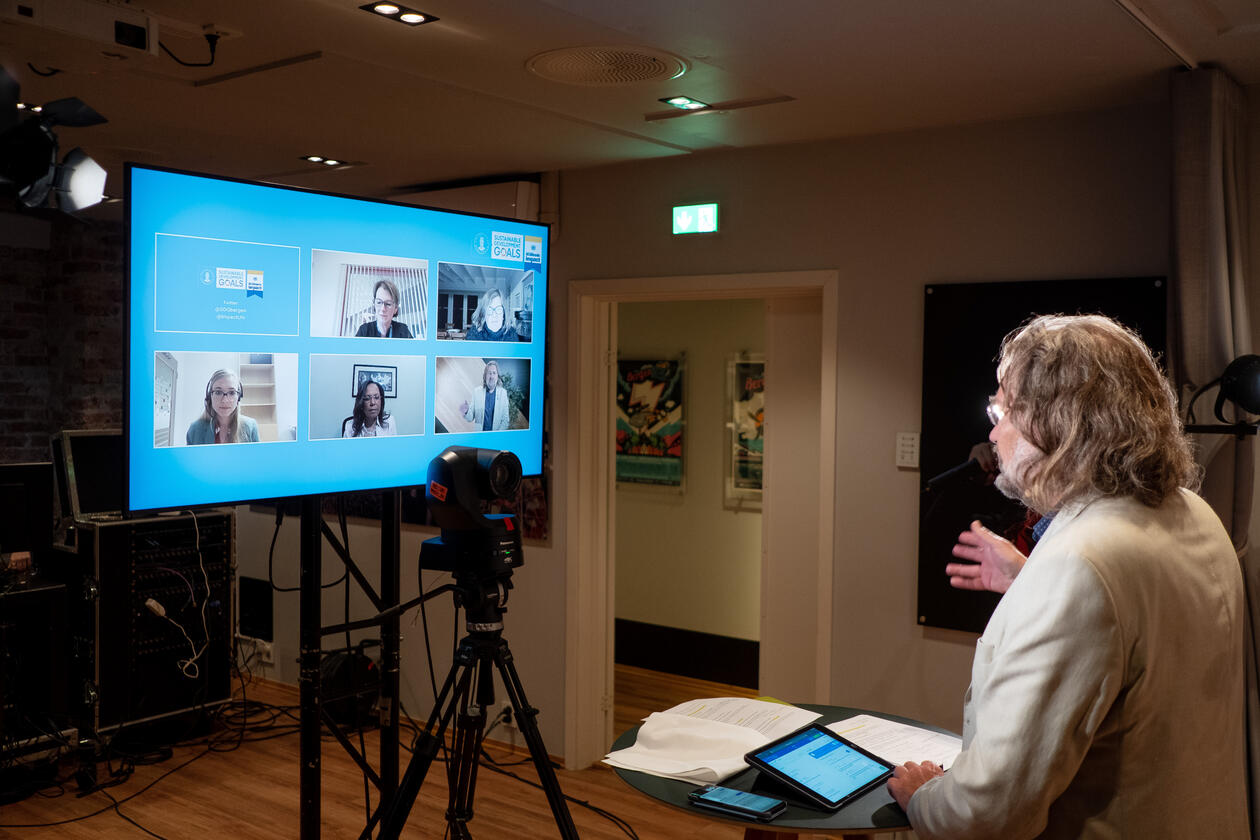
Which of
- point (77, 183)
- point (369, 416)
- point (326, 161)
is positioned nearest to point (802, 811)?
point (369, 416)

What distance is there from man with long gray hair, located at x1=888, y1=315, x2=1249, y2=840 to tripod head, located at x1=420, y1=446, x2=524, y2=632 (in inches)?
40.6

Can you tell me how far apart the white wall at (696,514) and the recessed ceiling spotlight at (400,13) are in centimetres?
306

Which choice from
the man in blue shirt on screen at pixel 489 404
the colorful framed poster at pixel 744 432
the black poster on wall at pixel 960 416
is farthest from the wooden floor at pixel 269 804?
the colorful framed poster at pixel 744 432

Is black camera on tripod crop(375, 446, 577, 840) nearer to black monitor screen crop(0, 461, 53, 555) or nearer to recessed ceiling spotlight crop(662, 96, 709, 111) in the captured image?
recessed ceiling spotlight crop(662, 96, 709, 111)

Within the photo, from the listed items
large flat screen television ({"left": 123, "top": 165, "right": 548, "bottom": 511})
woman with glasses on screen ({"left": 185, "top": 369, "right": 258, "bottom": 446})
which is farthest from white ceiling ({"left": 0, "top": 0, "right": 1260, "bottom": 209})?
woman with glasses on screen ({"left": 185, "top": 369, "right": 258, "bottom": 446})

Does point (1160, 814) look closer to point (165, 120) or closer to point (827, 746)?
point (827, 746)

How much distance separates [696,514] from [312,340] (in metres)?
3.46

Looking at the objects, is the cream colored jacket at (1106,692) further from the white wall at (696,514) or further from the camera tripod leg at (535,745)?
the white wall at (696,514)

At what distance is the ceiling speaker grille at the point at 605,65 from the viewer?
2658 millimetres

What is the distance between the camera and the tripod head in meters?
2.12

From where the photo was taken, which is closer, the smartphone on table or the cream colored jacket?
the cream colored jacket

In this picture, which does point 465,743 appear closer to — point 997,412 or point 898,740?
point 898,740

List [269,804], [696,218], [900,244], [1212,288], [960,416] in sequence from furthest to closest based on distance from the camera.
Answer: [696,218]
[269,804]
[900,244]
[960,416]
[1212,288]

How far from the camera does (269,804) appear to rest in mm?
3803
